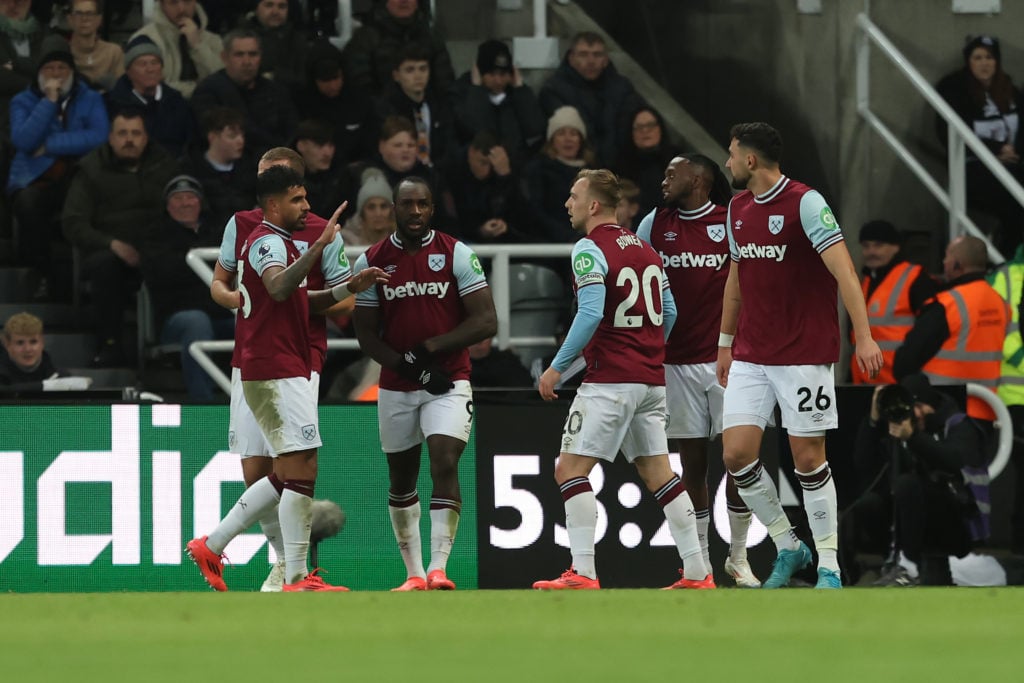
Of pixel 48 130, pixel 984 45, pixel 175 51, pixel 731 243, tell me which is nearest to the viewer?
pixel 731 243

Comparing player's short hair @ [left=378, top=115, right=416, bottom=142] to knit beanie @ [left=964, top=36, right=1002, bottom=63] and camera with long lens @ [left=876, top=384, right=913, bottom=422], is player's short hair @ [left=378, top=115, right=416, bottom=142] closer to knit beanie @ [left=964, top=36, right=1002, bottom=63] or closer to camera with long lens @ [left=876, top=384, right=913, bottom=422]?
camera with long lens @ [left=876, top=384, right=913, bottom=422]

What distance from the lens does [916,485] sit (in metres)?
11.3

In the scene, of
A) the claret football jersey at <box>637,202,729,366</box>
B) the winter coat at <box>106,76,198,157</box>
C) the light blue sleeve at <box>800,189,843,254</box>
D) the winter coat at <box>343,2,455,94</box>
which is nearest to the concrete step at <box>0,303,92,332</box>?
the winter coat at <box>106,76,198,157</box>

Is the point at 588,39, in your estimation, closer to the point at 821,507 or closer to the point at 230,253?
the point at 230,253

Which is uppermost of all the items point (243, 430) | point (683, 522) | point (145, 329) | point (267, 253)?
point (267, 253)

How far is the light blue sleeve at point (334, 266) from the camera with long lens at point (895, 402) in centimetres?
342

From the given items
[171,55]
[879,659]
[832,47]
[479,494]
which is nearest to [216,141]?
[171,55]

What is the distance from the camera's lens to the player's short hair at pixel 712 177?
33.6ft

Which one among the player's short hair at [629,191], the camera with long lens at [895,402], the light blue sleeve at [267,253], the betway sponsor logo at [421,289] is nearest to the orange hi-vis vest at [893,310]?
the camera with long lens at [895,402]

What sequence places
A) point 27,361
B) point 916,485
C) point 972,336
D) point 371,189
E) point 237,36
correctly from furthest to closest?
point 237,36 < point 371,189 < point 972,336 < point 27,361 < point 916,485

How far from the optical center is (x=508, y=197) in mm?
14008

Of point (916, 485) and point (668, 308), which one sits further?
point (916, 485)

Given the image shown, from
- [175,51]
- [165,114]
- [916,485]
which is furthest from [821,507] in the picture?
[175,51]

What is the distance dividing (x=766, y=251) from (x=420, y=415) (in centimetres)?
198
